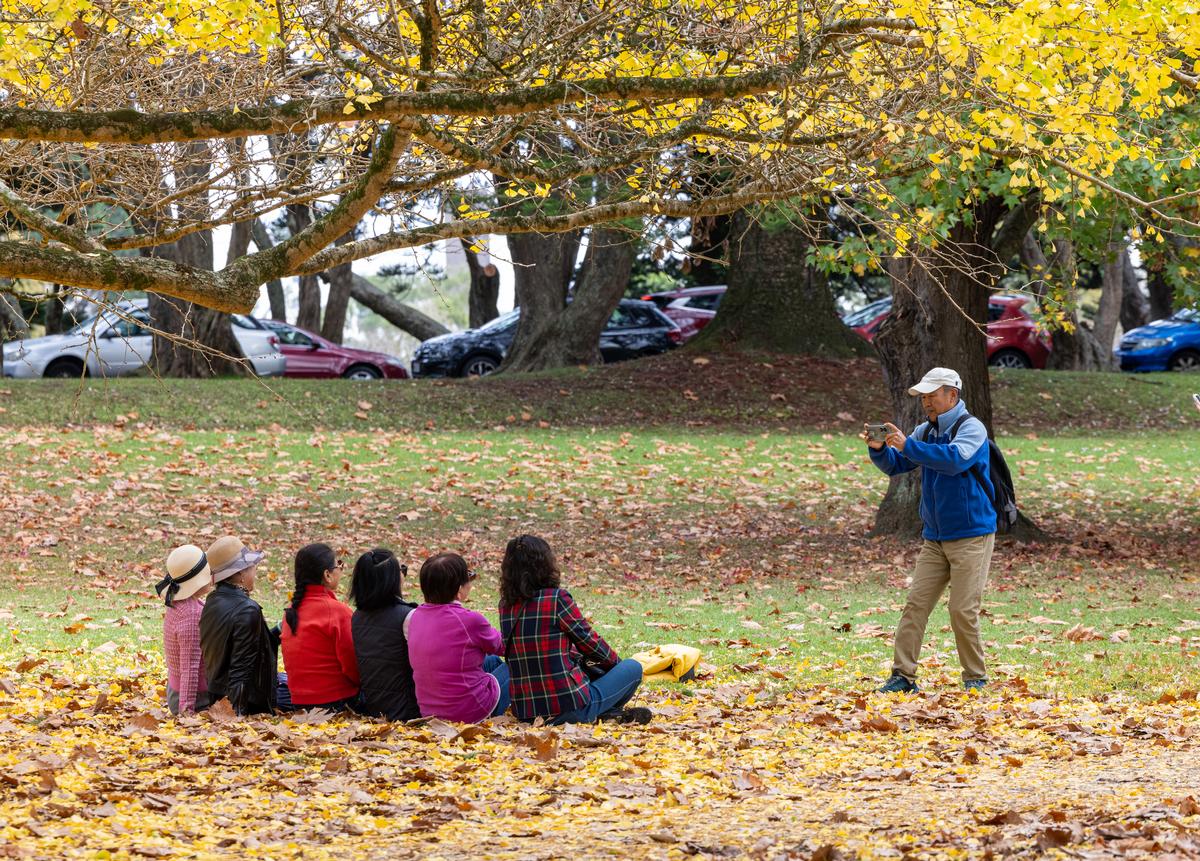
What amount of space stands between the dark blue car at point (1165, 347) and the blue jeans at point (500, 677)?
24319mm

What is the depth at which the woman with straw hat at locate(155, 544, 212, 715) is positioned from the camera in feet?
23.4

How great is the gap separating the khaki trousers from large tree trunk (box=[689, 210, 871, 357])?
661 inches

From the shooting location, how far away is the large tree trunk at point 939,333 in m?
14.1

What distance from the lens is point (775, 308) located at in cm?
2502

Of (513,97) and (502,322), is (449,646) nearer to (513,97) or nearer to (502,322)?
(513,97)

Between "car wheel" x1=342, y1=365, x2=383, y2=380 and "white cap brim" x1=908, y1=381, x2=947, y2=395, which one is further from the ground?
"car wheel" x1=342, y1=365, x2=383, y2=380

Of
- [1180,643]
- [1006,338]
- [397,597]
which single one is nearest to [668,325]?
[1006,338]

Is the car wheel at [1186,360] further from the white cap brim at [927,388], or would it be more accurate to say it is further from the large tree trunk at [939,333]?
the white cap brim at [927,388]

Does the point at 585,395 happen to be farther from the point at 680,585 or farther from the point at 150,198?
the point at 150,198

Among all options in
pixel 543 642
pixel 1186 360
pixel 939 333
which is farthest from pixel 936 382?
pixel 1186 360

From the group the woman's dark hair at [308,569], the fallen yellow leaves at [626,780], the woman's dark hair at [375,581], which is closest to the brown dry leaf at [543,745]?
the fallen yellow leaves at [626,780]

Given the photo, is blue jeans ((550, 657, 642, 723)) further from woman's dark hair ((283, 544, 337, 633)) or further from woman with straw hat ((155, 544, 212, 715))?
woman with straw hat ((155, 544, 212, 715))

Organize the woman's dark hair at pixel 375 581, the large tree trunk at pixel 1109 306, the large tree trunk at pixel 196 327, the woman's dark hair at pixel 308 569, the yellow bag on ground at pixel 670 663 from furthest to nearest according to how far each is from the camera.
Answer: the large tree trunk at pixel 1109 306, the large tree trunk at pixel 196 327, the yellow bag on ground at pixel 670 663, the woman's dark hair at pixel 375 581, the woman's dark hair at pixel 308 569

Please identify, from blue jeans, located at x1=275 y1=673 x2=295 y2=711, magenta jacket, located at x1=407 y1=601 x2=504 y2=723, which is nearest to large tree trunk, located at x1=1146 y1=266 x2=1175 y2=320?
magenta jacket, located at x1=407 y1=601 x2=504 y2=723
